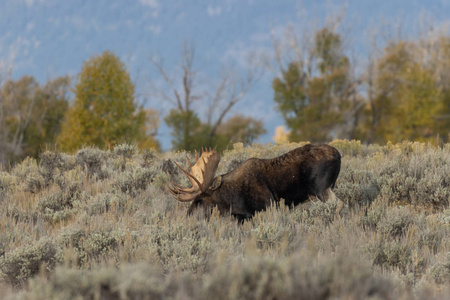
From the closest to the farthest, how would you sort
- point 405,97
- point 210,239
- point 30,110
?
1. point 210,239
2. point 405,97
3. point 30,110

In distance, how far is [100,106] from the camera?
80.8 feet

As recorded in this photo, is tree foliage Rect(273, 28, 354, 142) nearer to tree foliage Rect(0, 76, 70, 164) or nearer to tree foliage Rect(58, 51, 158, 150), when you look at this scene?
tree foliage Rect(58, 51, 158, 150)

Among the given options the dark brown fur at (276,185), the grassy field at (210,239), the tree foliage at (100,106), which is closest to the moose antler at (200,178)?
the dark brown fur at (276,185)

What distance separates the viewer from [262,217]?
5.91 metres

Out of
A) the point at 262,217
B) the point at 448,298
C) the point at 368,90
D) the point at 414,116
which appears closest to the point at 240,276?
the point at 448,298

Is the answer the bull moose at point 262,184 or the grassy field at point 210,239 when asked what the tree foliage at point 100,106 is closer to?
the grassy field at point 210,239

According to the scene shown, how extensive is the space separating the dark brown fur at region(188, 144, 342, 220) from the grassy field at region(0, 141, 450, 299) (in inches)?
9.9

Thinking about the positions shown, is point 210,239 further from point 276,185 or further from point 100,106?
point 100,106

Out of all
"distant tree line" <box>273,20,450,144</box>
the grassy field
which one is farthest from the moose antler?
"distant tree line" <box>273,20,450,144</box>

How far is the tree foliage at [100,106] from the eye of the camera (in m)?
24.4

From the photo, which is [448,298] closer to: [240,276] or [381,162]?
[240,276]

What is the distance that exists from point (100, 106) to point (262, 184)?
804 inches

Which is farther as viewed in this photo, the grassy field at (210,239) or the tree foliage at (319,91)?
the tree foliage at (319,91)

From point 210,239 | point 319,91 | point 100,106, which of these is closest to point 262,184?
point 210,239
